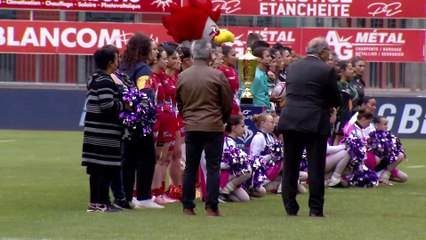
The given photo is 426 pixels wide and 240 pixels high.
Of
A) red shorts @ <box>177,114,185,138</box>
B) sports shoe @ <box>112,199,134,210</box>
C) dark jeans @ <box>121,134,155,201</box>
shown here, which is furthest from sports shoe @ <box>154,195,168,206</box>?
red shorts @ <box>177,114,185,138</box>

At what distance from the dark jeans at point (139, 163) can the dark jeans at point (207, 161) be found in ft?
2.30

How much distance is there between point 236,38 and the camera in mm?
26906

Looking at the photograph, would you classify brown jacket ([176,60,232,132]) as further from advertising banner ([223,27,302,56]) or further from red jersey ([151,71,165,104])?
advertising banner ([223,27,302,56])

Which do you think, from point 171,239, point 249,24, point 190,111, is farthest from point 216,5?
point 171,239

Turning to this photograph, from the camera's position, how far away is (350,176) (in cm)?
1585

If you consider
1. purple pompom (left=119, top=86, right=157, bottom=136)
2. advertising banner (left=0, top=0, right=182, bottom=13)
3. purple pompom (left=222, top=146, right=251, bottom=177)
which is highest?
advertising banner (left=0, top=0, right=182, bottom=13)

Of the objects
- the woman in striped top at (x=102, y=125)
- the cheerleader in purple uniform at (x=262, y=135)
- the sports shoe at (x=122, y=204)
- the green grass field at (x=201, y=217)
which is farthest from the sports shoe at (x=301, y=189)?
the woman in striped top at (x=102, y=125)

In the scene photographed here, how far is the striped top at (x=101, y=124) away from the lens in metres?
12.1

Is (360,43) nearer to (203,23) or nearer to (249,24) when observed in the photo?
(249,24)

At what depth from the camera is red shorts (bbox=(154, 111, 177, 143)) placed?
13156 millimetres

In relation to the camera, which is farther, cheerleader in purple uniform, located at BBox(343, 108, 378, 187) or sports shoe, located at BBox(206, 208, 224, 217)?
cheerleader in purple uniform, located at BBox(343, 108, 378, 187)

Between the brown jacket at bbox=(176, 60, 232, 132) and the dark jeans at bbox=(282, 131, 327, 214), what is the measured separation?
695mm

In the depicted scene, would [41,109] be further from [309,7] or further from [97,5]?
[309,7]

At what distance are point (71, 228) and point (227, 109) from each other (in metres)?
2.11
